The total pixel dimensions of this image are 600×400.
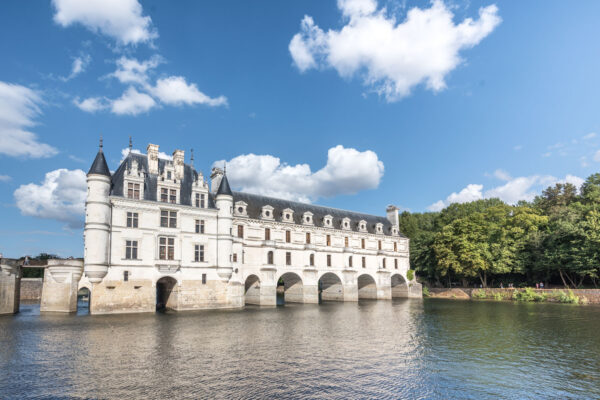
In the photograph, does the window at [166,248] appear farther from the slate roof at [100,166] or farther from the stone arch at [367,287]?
the stone arch at [367,287]

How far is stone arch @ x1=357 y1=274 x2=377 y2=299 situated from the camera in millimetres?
55756

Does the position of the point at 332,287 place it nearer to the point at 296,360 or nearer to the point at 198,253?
the point at 198,253

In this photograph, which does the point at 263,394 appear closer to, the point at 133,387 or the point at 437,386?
the point at 133,387

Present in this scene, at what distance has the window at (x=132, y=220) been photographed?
35.0 m

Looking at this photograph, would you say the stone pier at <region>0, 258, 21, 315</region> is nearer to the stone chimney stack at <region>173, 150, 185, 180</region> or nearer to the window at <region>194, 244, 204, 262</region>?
the window at <region>194, 244, 204, 262</region>

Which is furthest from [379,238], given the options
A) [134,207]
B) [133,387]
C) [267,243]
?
[133,387]

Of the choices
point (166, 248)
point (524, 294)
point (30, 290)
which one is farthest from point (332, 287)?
point (30, 290)

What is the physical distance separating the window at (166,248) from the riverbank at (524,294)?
42.3 meters

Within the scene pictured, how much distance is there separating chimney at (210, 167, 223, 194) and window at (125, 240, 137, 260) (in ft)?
37.0

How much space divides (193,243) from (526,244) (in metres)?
45.0

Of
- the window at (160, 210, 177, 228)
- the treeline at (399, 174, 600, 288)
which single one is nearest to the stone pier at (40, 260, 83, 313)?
the window at (160, 210, 177, 228)

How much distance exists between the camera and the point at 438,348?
19109 millimetres

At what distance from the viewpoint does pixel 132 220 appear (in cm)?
3516

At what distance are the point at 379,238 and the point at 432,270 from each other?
13.7 m
